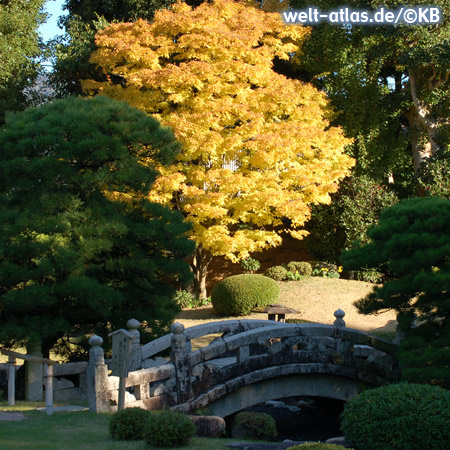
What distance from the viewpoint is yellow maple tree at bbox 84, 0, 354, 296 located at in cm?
1795

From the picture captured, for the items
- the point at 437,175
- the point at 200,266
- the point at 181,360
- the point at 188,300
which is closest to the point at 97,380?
the point at 181,360

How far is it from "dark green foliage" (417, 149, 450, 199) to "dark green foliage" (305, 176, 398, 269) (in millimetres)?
1269

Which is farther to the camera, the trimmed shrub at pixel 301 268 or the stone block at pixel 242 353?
the trimmed shrub at pixel 301 268

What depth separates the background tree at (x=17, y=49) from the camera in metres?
23.1

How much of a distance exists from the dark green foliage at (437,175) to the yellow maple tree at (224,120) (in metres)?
3.70

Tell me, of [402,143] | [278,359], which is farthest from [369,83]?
[278,359]

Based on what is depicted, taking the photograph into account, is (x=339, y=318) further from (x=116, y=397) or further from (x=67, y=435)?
(x=67, y=435)

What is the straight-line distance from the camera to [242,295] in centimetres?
1858

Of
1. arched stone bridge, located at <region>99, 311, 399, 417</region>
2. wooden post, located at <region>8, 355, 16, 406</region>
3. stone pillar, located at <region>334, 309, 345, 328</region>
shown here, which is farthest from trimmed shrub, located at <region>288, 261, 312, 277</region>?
wooden post, located at <region>8, 355, 16, 406</region>

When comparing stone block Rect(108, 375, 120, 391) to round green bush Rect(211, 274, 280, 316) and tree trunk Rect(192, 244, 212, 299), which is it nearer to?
round green bush Rect(211, 274, 280, 316)

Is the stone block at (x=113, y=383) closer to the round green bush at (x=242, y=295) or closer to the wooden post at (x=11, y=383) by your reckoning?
the wooden post at (x=11, y=383)

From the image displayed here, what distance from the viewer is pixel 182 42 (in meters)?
18.8

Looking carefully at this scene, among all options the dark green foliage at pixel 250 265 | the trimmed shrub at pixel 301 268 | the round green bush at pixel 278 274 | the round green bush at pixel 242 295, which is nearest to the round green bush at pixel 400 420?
the round green bush at pixel 242 295

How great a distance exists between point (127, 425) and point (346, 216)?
16817 millimetres
